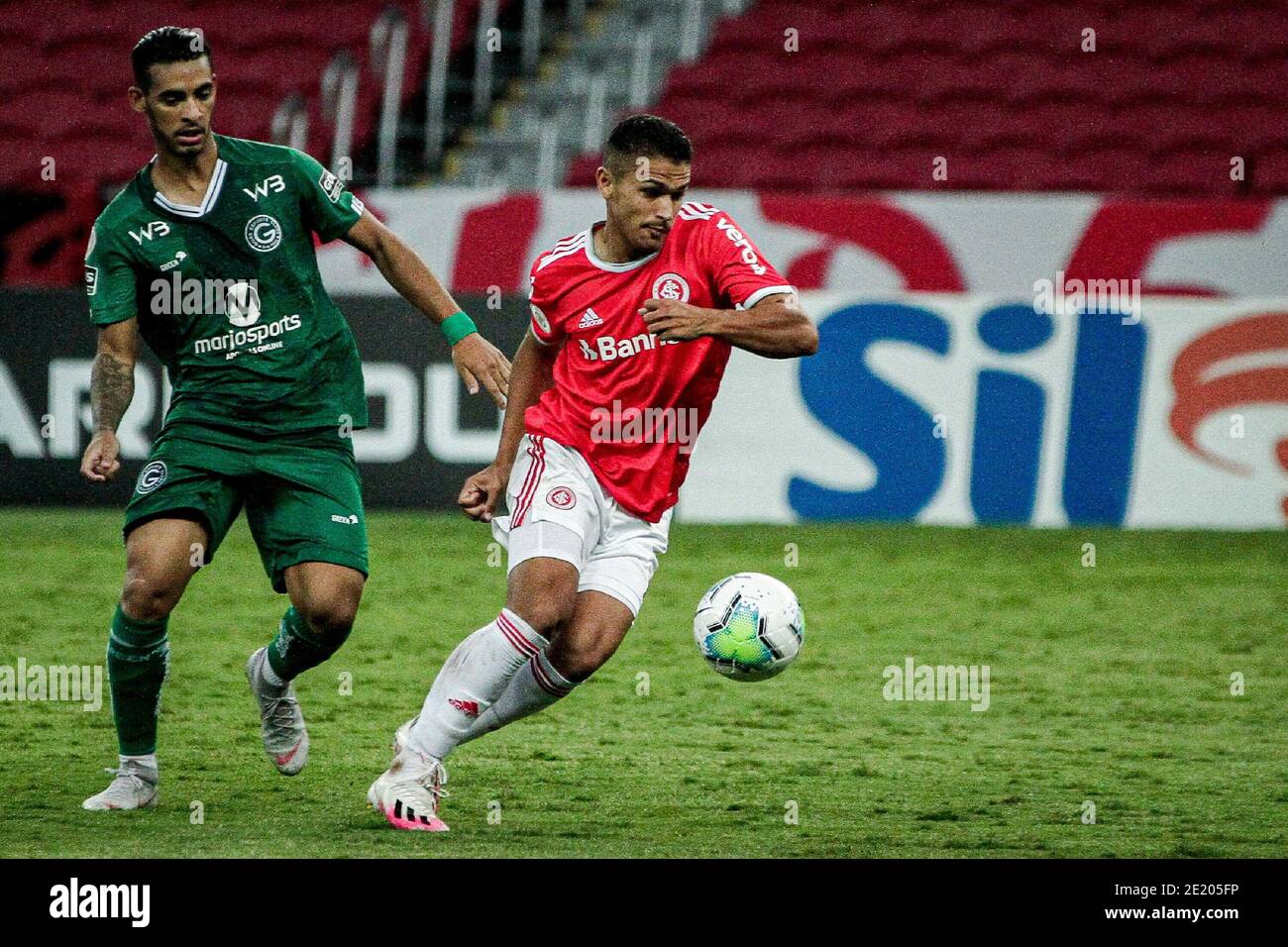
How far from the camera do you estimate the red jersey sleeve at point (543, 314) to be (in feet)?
18.8

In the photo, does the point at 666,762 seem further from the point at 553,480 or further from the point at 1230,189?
the point at 1230,189

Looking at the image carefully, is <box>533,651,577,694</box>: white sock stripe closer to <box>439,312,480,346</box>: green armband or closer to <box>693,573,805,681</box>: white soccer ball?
<box>693,573,805,681</box>: white soccer ball

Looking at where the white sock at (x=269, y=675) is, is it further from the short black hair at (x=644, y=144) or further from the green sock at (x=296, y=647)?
the short black hair at (x=644, y=144)

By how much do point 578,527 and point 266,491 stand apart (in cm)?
93

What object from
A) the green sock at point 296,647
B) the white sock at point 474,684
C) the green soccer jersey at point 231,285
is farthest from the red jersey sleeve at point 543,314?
the green sock at point 296,647

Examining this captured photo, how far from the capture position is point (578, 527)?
5.53 metres

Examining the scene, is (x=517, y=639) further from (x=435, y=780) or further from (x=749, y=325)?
(x=749, y=325)

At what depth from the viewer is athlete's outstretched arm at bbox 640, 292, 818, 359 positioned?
511cm

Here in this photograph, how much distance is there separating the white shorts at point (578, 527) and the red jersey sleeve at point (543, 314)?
1.00 feet

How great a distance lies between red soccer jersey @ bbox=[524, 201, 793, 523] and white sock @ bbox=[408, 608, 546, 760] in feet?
1.84
